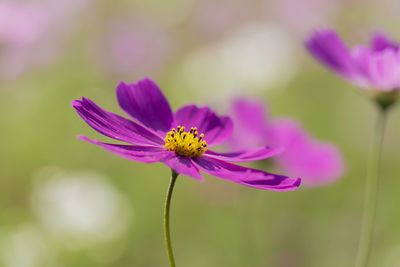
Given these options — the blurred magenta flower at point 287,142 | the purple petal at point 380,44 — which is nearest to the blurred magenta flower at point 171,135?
the purple petal at point 380,44

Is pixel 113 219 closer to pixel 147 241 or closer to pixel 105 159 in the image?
pixel 147 241

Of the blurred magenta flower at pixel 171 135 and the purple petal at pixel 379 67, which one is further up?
the purple petal at pixel 379 67

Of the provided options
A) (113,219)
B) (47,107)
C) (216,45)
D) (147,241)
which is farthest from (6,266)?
(216,45)

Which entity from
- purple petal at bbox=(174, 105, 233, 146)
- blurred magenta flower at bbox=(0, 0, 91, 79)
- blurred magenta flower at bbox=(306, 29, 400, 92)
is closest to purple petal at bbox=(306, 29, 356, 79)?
blurred magenta flower at bbox=(306, 29, 400, 92)

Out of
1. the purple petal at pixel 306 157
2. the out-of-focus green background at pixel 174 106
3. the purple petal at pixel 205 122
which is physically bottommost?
the purple petal at pixel 205 122

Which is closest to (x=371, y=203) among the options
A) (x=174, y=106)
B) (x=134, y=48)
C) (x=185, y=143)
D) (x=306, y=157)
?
(x=185, y=143)

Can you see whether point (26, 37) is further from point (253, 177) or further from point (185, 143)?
point (253, 177)

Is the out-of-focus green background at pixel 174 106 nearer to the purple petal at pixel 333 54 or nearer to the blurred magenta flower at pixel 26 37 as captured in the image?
the blurred magenta flower at pixel 26 37
